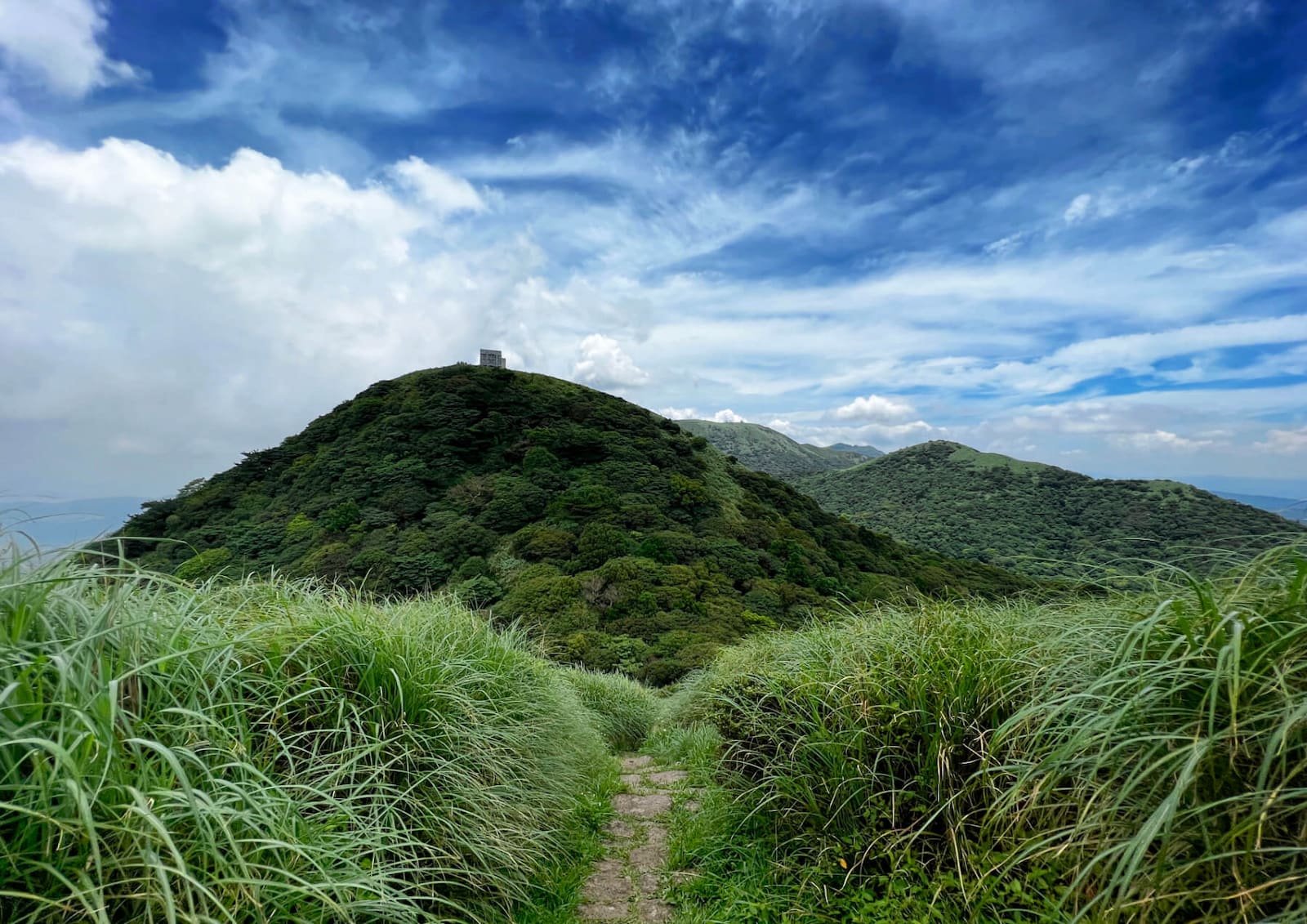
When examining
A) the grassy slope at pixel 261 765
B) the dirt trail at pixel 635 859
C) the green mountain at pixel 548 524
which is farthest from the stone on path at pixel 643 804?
the green mountain at pixel 548 524

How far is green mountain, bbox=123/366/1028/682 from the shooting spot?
60.0 ft

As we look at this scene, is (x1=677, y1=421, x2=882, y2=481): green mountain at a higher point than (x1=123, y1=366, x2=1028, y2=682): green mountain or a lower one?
higher

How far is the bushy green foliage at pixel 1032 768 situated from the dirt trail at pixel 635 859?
0.21 m

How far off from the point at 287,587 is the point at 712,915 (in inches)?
116

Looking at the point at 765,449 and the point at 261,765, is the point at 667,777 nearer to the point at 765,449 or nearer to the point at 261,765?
the point at 261,765

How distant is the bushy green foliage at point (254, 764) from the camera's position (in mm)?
1570

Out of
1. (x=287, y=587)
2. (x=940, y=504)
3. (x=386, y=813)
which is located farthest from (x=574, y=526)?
(x=940, y=504)

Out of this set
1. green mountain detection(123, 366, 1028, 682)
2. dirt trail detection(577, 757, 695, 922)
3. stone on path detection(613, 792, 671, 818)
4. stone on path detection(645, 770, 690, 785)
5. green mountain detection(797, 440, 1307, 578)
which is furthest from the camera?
green mountain detection(797, 440, 1307, 578)

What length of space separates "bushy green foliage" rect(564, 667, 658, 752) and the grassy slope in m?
3.89

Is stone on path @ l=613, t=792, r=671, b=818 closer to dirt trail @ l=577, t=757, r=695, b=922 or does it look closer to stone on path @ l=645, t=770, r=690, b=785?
dirt trail @ l=577, t=757, r=695, b=922

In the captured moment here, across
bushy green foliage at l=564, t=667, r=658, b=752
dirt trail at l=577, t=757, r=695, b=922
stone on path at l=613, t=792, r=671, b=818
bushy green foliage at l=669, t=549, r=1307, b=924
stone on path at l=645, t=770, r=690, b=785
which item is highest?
bushy green foliage at l=669, t=549, r=1307, b=924

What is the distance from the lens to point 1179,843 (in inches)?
67.3

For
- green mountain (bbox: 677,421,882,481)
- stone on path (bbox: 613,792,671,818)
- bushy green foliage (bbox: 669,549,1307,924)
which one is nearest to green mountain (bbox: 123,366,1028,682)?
stone on path (bbox: 613,792,671,818)

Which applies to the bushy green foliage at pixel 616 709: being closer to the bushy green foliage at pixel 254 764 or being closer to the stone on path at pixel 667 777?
the stone on path at pixel 667 777
